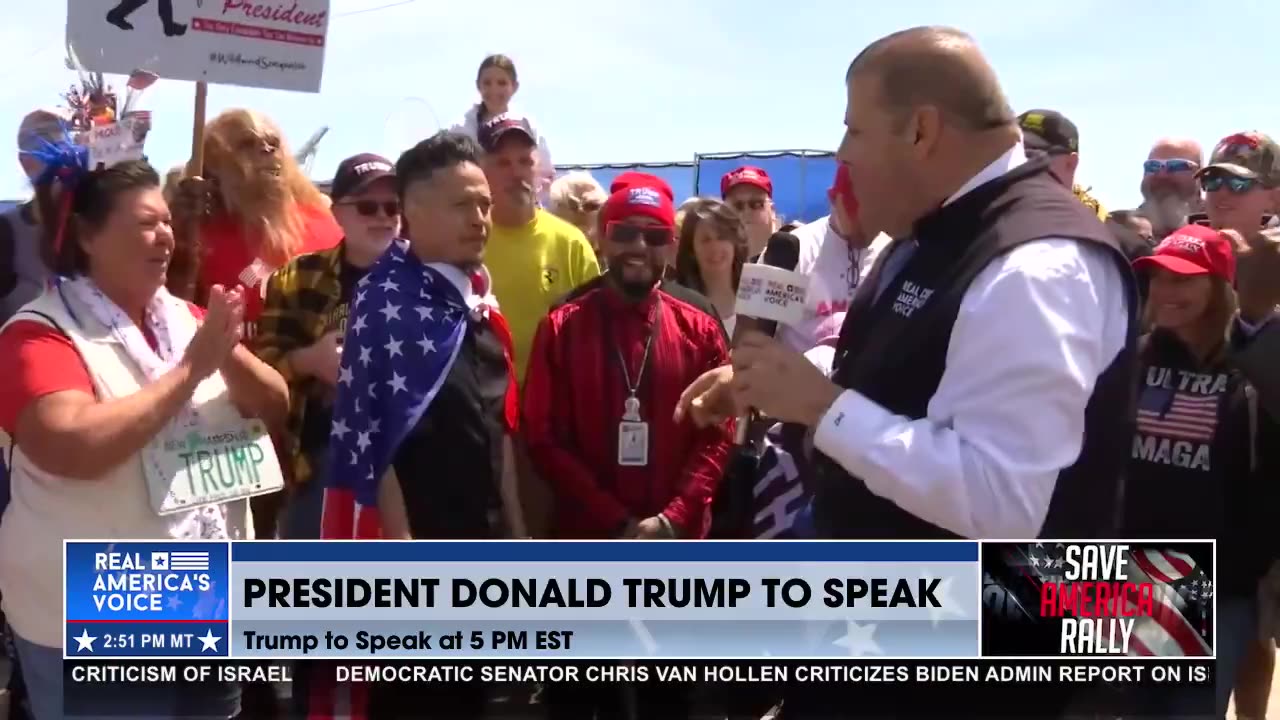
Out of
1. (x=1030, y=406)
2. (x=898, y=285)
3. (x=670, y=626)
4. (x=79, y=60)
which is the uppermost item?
(x=79, y=60)

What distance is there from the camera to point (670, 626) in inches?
109

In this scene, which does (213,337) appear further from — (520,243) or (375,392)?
(520,243)

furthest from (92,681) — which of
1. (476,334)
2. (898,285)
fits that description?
(898,285)

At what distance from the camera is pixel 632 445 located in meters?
3.76

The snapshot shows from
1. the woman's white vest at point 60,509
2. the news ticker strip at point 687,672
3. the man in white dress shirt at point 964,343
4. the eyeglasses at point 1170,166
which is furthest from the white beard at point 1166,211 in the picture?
the woman's white vest at point 60,509

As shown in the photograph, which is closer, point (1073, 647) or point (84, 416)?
point (1073, 647)

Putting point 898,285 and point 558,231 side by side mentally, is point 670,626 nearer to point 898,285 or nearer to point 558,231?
point 898,285

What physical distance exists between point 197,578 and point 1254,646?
A: 11.6 feet

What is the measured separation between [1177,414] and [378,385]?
2414 millimetres

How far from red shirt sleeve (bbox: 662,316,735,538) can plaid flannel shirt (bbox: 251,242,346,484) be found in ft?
3.95

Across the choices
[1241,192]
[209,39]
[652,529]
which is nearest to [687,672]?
[652,529]

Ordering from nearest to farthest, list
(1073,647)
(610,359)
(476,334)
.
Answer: (1073,647)
(476,334)
(610,359)

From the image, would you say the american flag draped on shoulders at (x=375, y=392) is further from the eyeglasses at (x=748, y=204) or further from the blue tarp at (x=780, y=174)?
the blue tarp at (x=780, y=174)

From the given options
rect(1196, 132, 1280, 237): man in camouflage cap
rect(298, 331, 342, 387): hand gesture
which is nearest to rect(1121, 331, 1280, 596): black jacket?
rect(1196, 132, 1280, 237): man in camouflage cap
